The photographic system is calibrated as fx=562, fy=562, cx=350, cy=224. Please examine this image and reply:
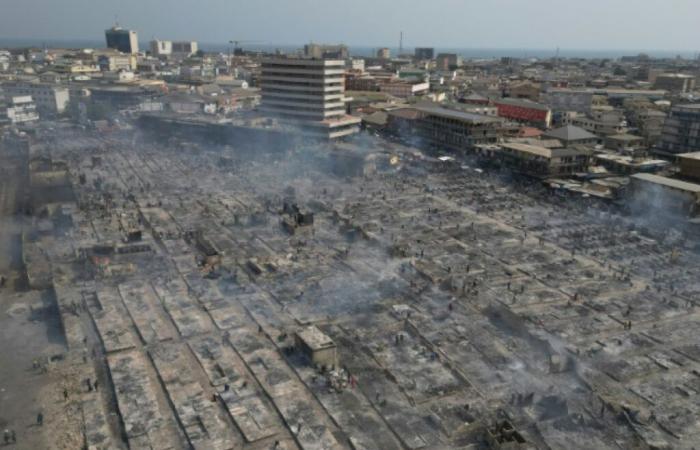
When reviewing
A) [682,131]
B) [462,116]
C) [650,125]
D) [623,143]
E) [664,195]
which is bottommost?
[664,195]

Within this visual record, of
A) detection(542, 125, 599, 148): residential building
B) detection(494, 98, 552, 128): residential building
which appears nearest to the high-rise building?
detection(494, 98, 552, 128): residential building

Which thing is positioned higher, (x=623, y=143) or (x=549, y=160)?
(x=623, y=143)

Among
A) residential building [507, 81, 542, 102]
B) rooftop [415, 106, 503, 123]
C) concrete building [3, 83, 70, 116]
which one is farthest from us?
residential building [507, 81, 542, 102]

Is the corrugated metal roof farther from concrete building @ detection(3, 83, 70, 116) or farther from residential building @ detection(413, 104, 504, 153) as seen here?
concrete building @ detection(3, 83, 70, 116)

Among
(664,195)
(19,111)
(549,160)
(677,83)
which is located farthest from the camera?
(677,83)

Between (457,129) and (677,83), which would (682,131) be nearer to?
(457,129)

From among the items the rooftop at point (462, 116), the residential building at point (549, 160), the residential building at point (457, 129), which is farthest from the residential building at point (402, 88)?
the residential building at point (549, 160)

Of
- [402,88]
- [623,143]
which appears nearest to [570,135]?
[623,143]
